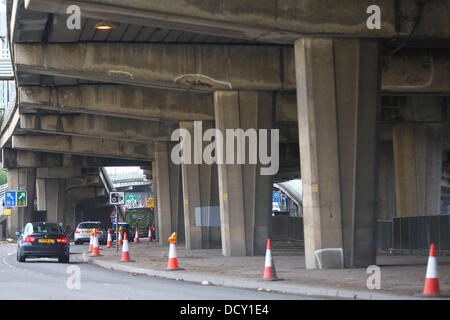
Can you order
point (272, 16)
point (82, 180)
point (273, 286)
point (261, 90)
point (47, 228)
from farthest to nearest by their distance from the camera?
point (82, 180), point (261, 90), point (47, 228), point (272, 16), point (273, 286)

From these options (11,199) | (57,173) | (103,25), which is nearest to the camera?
(103,25)

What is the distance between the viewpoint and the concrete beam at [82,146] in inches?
2044

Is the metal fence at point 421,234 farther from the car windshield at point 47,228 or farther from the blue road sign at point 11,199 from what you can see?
the blue road sign at point 11,199

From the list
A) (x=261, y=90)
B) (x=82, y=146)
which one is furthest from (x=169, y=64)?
(x=82, y=146)

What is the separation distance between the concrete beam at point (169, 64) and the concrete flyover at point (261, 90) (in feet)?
0.12

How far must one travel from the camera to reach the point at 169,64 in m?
28.1

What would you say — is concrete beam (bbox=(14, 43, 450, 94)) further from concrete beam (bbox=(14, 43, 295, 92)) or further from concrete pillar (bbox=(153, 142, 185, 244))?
concrete pillar (bbox=(153, 142, 185, 244))

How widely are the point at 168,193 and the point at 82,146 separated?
6849 mm

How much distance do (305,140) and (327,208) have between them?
1.73 meters

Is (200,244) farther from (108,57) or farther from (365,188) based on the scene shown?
(365,188)

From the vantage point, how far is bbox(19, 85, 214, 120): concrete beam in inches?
1393

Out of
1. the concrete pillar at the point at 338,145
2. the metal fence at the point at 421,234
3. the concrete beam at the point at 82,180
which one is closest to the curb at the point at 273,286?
the concrete pillar at the point at 338,145

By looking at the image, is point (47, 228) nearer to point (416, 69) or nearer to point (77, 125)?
point (416, 69)
